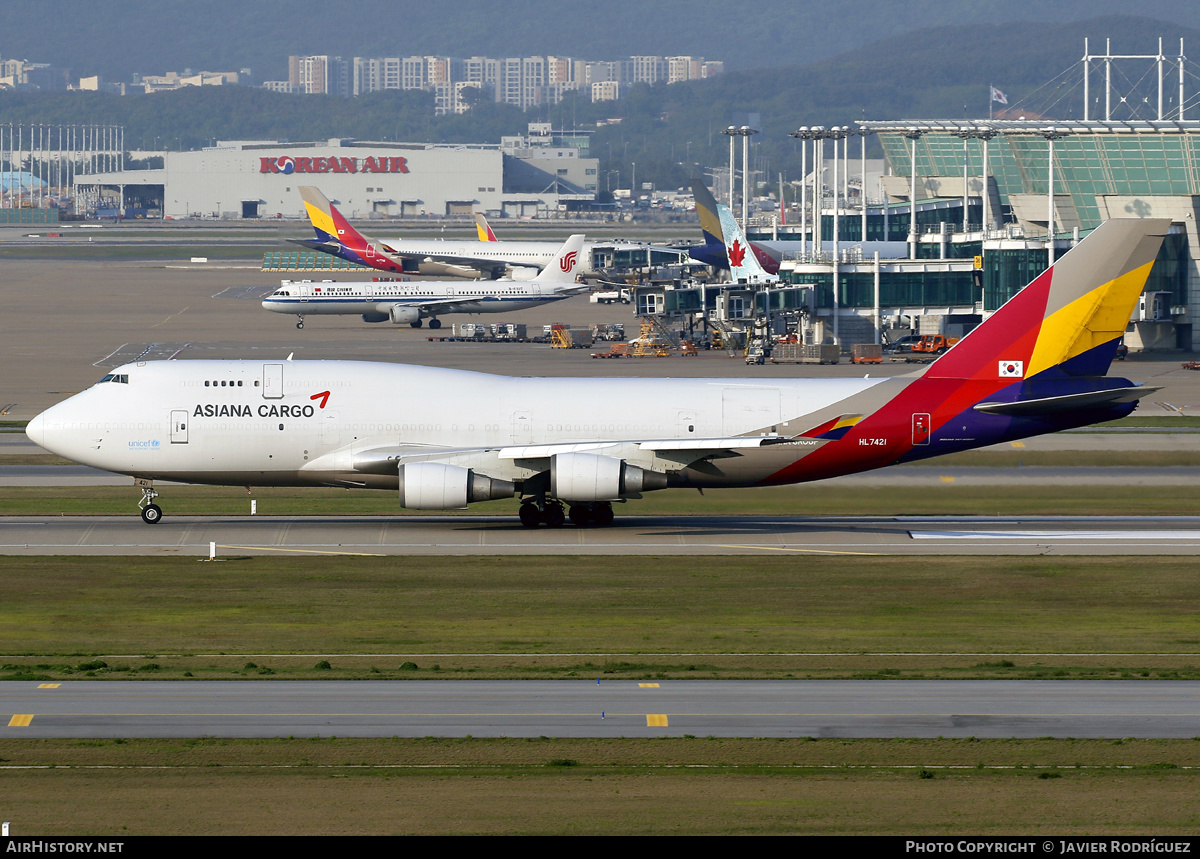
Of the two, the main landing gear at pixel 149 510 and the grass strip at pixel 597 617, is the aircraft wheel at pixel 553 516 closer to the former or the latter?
the grass strip at pixel 597 617

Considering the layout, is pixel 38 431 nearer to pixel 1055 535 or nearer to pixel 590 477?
pixel 590 477

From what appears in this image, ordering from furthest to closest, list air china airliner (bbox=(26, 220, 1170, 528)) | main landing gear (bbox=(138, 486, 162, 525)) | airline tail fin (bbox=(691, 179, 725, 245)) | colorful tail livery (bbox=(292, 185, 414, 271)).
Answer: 1. colorful tail livery (bbox=(292, 185, 414, 271))
2. airline tail fin (bbox=(691, 179, 725, 245))
3. main landing gear (bbox=(138, 486, 162, 525))
4. air china airliner (bbox=(26, 220, 1170, 528))

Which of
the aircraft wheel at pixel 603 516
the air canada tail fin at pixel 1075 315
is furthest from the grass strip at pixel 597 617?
the air canada tail fin at pixel 1075 315

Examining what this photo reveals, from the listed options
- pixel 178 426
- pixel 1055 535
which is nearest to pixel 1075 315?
pixel 1055 535

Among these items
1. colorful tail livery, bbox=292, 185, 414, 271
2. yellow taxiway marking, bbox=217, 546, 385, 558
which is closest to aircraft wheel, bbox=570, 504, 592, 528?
yellow taxiway marking, bbox=217, 546, 385, 558

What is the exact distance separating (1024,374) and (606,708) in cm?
2546

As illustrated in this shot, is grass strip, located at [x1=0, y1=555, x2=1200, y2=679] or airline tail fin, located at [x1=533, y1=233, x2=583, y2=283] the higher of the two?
airline tail fin, located at [x1=533, y1=233, x2=583, y2=283]

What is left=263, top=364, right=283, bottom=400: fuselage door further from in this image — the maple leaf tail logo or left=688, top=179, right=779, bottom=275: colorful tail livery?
left=688, top=179, right=779, bottom=275: colorful tail livery

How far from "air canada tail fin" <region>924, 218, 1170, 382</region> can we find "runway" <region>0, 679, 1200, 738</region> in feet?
64.7

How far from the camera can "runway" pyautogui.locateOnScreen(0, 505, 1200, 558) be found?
45.6 meters

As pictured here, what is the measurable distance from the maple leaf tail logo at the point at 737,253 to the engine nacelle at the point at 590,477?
8363 cm

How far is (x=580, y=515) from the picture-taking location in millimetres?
49969

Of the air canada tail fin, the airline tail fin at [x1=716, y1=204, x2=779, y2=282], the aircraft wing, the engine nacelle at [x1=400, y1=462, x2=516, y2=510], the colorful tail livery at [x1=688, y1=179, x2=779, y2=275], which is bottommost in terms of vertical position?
the engine nacelle at [x1=400, y1=462, x2=516, y2=510]
